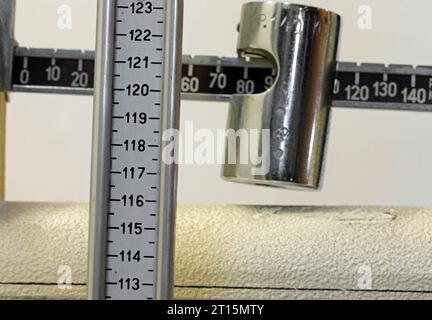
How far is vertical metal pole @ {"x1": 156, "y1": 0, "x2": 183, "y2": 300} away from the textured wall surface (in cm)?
9

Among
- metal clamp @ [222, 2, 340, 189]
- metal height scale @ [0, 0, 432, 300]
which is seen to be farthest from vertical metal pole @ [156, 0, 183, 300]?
metal clamp @ [222, 2, 340, 189]

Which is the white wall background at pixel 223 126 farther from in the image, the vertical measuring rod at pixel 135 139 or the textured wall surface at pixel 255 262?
the vertical measuring rod at pixel 135 139

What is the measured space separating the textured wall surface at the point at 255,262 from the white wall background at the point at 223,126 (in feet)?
1.42

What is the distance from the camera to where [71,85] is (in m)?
0.71

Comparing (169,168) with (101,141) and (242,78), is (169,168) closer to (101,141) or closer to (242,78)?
(101,141)

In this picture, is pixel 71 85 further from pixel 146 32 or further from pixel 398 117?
pixel 398 117

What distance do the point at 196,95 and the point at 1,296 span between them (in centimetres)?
27

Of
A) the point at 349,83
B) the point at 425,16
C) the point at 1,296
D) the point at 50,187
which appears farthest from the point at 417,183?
the point at 1,296

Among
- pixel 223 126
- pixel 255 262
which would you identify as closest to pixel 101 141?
pixel 255 262

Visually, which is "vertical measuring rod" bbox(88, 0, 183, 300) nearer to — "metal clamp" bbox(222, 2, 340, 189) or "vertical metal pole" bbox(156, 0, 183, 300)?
"vertical metal pole" bbox(156, 0, 183, 300)

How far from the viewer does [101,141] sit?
48 cm

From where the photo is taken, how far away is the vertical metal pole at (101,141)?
0.48 meters

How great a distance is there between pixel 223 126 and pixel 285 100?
0.40m

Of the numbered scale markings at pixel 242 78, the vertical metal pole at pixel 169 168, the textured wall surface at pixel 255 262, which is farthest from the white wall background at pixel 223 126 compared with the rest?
the vertical metal pole at pixel 169 168
